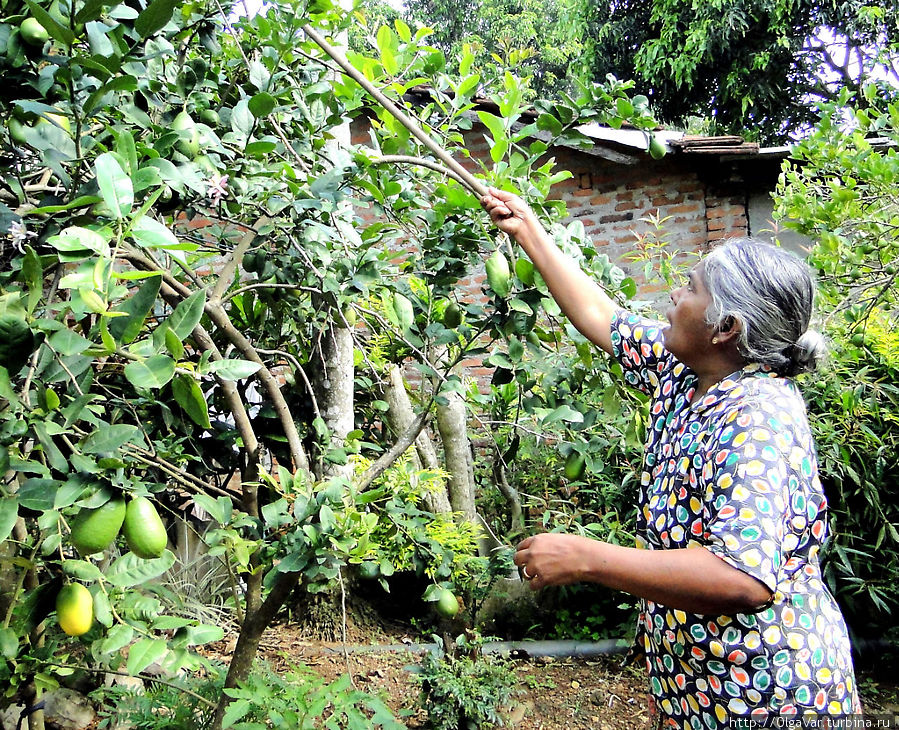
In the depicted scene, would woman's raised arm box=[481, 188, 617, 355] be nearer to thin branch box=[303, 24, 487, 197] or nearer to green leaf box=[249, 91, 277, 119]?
thin branch box=[303, 24, 487, 197]

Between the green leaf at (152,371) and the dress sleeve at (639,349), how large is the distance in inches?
38.9

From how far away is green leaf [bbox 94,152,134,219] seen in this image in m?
0.73

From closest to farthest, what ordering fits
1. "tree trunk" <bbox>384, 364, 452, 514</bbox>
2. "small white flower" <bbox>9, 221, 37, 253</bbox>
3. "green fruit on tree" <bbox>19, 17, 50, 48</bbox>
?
1. "green fruit on tree" <bbox>19, 17, 50, 48</bbox>
2. "small white flower" <bbox>9, 221, 37, 253</bbox>
3. "tree trunk" <bbox>384, 364, 452, 514</bbox>

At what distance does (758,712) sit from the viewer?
46.5 inches

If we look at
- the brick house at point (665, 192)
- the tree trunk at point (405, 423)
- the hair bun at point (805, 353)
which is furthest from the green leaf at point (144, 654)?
the brick house at point (665, 192)

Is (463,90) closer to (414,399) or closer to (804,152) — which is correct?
(804,152)

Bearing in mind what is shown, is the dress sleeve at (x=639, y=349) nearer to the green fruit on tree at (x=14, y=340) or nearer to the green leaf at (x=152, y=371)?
the green leaf at (x=152, y=371)

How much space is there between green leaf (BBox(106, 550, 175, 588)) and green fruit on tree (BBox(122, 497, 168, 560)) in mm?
274

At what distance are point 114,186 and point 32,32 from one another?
42 cm

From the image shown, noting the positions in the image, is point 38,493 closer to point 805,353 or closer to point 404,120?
point 404,120

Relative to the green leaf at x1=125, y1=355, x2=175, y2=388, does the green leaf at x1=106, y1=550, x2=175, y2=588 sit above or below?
below

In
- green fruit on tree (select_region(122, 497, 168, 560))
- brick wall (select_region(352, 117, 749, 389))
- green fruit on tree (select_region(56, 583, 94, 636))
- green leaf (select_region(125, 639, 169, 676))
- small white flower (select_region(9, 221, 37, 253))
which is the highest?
brick wall (select_region(352, 117, 749, 389))

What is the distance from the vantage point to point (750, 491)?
105 cm

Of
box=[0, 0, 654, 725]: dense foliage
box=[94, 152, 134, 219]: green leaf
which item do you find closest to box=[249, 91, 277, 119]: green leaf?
box=[0, 0, 654, 725]: dense foliage
